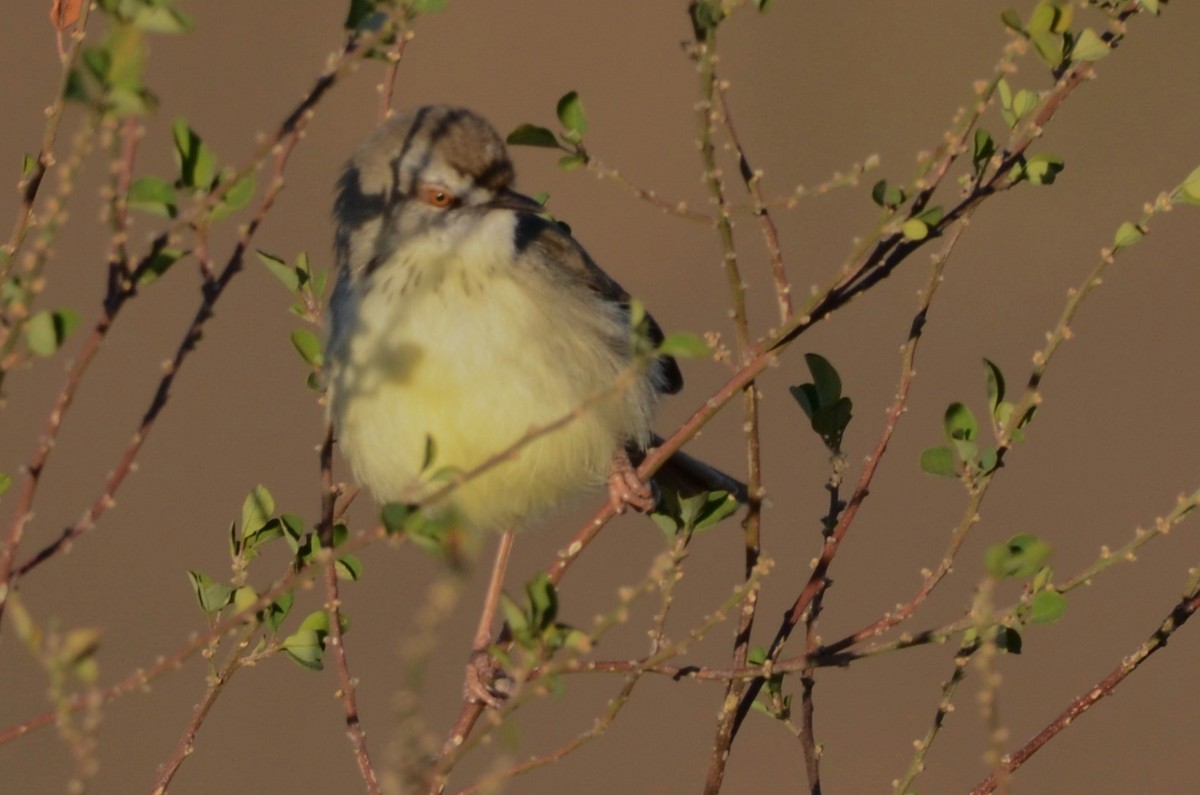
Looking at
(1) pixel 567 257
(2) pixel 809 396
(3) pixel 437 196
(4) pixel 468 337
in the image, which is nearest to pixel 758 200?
(2) pixel 809 396

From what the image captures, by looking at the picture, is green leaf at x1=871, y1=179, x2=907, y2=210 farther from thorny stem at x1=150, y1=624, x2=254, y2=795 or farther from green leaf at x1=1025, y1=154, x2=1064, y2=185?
thorny stem at x1=150, y1=624, x2=254, y2=795

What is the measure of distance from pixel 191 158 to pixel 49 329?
0.42 metres

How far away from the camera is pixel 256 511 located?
3510 mm

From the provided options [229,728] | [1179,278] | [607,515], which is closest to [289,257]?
[229,728]

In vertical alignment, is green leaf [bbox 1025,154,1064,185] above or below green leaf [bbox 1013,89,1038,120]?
below

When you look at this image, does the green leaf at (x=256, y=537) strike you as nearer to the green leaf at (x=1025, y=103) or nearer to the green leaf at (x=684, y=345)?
the green leaf at (x=684, y=345)

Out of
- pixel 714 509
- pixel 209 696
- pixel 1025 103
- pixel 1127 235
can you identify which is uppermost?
pixel 1025 103

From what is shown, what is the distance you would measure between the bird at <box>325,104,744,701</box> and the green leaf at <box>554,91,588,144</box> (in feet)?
3.41

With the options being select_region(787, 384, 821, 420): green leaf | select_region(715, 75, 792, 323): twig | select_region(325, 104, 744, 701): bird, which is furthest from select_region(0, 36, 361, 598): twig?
select_region(325, 104, 744, 701): bird

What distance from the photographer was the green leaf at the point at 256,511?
3.51 meters

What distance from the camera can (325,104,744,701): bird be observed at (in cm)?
454

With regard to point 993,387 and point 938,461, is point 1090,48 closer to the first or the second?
point 993,387

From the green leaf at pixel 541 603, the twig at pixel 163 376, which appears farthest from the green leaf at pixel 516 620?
the twig at pixel 163 376

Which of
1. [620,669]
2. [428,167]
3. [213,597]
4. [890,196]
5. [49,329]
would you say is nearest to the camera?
[49,329]
